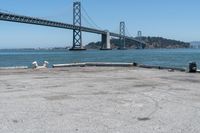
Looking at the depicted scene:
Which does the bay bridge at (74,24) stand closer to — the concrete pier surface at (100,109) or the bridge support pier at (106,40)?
the bridge support pier at (106,40)

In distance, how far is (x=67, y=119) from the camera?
28.3ft

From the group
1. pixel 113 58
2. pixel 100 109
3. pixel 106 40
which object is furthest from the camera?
pixel 106 40

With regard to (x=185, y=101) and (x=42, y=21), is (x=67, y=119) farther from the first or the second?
(x=42, y=21)

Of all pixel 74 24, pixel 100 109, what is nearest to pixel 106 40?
pixel 74 24

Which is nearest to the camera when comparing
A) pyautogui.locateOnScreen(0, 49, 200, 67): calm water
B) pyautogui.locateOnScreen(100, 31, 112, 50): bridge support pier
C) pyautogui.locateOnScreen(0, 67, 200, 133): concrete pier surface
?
pyautogui.locateOnScreen(0, 67, 200, 133): concrete pier surface

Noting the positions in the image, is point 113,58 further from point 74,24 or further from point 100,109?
point 100,109

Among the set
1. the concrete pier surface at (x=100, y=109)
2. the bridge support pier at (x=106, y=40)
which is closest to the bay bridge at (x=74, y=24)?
the bridge support pier at (x=106, y=40)

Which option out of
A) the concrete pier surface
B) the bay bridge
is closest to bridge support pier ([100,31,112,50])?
the bay bridge

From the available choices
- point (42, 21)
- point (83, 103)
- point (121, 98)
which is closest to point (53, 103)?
point (83, 103)

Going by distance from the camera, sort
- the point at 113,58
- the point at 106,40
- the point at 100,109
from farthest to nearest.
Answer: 1. the point at 106,40
2. the point at 113,58
3. the point at 100,109

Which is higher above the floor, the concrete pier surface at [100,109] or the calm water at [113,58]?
the concrete pier surface at [100,109]

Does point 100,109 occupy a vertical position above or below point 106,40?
above

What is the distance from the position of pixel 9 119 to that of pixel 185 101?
434 cm

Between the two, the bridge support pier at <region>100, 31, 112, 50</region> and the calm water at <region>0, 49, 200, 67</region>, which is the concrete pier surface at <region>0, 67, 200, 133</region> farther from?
the bridge support pier at <region>100, 31, 112, 50</region>
